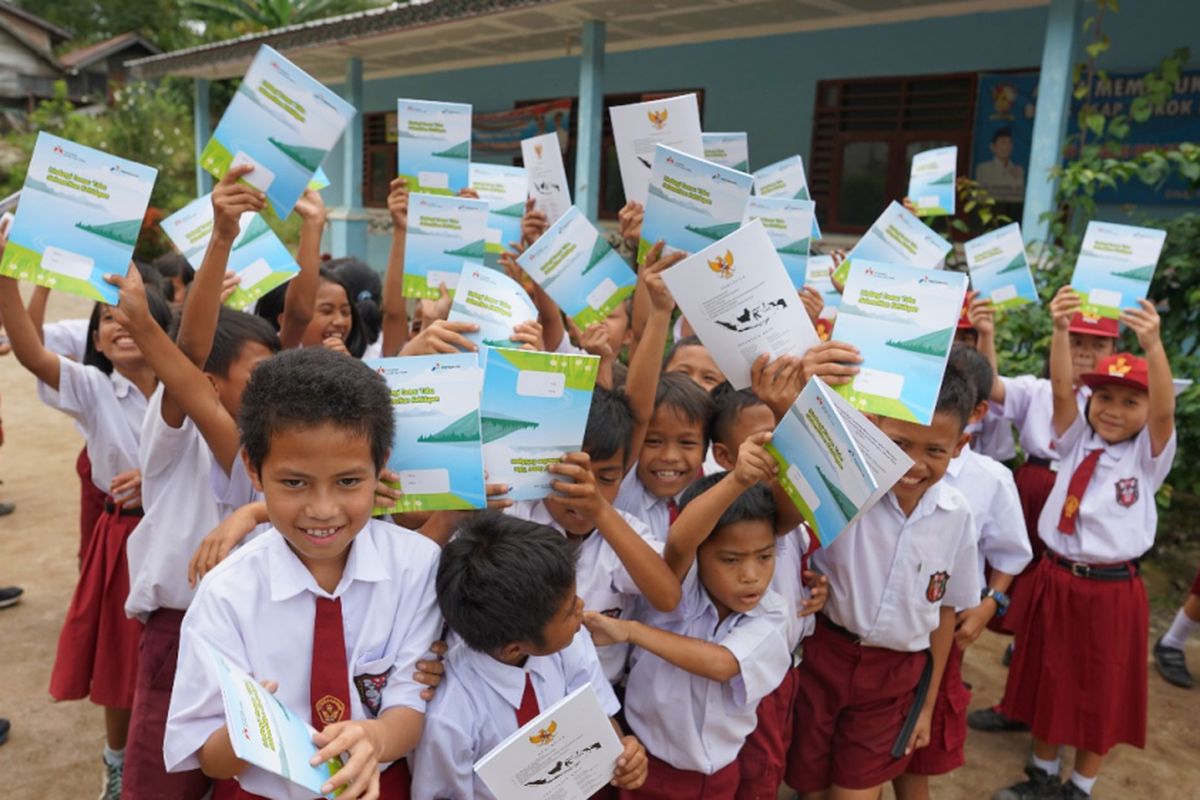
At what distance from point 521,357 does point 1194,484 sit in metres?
3.69

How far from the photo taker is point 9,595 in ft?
12.8

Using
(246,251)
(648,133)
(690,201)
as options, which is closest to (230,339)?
(246,251)

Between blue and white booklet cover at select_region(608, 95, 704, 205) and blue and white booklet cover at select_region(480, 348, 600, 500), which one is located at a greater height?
blue and white booklet cover at select_region(608, 95, 704, 205)

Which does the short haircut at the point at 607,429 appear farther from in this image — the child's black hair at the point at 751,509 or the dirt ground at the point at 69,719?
the dirt ground at the point at 69,719

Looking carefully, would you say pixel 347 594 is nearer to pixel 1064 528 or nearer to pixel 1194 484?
pixel 1064 528

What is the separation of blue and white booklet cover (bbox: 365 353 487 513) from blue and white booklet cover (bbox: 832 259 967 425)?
69 centimetres

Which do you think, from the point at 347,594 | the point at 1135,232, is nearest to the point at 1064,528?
the point at 1135,232

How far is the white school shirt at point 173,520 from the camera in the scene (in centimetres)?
201

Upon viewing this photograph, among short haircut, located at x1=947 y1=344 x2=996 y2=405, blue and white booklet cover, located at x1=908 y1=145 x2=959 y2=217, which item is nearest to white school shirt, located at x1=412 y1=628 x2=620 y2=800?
short haircut, located at x1=947 y1=344 x2=996 y2=405

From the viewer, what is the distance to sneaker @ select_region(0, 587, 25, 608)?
3.85 meters

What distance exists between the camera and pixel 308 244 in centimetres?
279

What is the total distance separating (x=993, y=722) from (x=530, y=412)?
2505mm

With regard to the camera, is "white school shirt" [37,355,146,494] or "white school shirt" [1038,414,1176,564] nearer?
"white school shirt" [37,355,146,494]

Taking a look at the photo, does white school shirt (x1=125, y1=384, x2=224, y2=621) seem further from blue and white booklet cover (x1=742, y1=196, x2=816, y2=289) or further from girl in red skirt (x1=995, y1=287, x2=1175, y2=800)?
girl in red skirt (x1=995, y1=287, x2=1175, y2=800)
